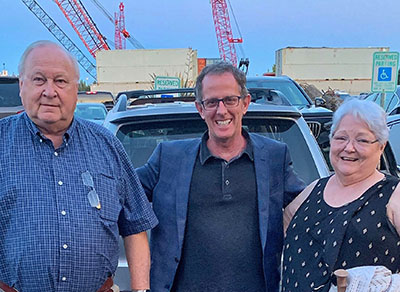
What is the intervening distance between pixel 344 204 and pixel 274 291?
648 millimetres

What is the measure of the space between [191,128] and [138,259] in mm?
1013

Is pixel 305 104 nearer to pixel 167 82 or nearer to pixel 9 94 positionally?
pixel 167 82

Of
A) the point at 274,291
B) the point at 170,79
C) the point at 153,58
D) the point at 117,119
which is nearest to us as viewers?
the point at 274,291

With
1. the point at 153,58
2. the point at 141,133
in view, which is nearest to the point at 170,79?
the point at 141,133

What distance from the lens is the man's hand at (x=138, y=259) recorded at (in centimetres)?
219

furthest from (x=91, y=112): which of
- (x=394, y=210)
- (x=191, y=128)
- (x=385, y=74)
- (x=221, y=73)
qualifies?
(x=394, y=210)

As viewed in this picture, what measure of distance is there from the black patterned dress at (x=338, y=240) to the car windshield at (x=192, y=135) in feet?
2.46

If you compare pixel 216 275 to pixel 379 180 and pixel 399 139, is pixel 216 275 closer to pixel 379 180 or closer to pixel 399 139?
pixel 379 180

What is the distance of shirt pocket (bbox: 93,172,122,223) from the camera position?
204 cm

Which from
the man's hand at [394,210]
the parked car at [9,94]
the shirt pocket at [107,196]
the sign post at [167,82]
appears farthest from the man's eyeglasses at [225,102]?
the parked car at [9,94]

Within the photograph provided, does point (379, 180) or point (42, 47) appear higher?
point (42, 47)

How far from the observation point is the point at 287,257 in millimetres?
2076

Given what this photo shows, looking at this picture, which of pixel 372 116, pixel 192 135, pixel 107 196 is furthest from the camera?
pixel 192 135

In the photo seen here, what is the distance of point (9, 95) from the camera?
10555 millimetres
